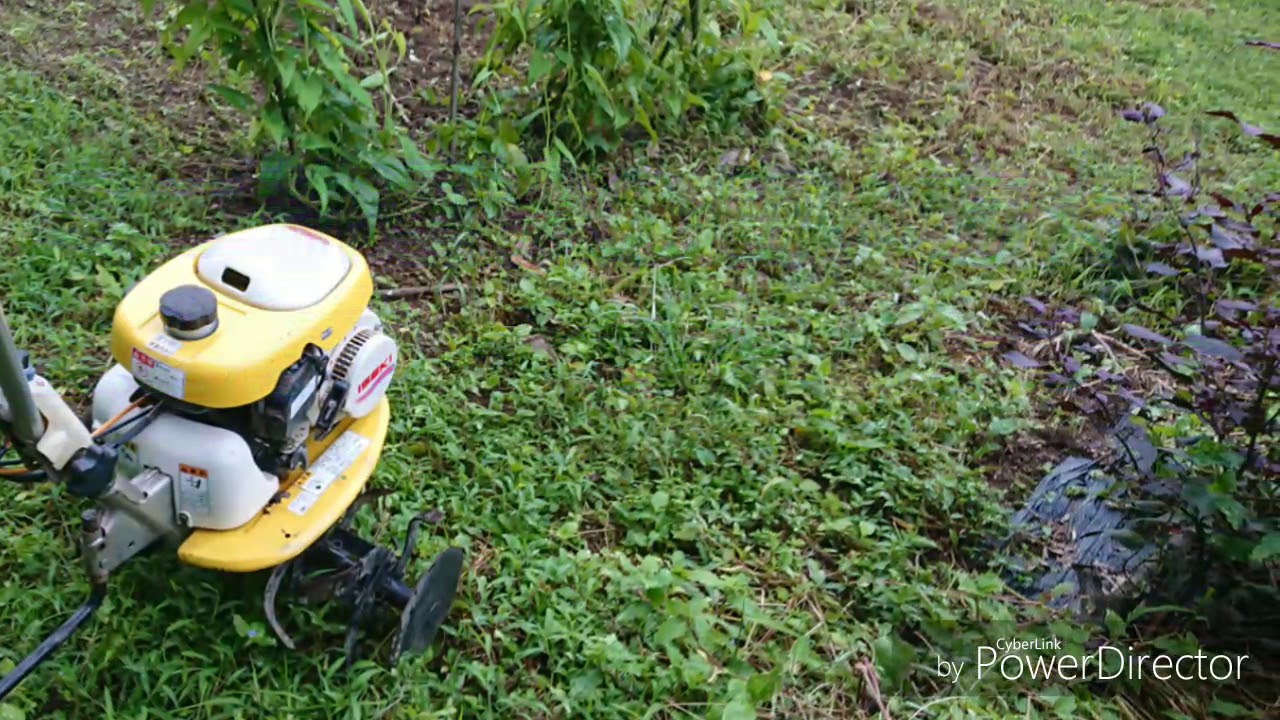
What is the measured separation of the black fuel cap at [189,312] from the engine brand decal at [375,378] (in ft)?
1.16

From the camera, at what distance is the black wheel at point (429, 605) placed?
2.00 meters

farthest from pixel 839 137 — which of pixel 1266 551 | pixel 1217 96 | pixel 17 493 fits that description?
pixel 17 493

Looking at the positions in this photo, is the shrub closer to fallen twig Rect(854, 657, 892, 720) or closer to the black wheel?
fallen twig Rect(854, 657, 892, 720)

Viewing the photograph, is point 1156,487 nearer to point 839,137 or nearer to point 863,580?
point 863,580

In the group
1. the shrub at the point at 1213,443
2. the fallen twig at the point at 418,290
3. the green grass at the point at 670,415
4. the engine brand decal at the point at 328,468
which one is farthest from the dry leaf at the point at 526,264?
the shrub at the point at 1213,443

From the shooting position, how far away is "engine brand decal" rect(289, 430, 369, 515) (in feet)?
6.38

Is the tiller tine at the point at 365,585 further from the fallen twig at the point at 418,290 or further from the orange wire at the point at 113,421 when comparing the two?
the fallen twig at the point at 418,290

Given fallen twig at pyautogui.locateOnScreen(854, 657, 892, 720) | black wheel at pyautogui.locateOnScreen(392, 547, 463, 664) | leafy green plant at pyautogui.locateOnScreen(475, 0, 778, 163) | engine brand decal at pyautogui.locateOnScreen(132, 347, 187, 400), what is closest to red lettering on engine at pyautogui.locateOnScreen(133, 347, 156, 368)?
engine brand decal at pyautogui.locateOnScreen(132, 347, 187, 400)

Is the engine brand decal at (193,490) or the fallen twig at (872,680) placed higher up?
the engine brand decal at (193,490)

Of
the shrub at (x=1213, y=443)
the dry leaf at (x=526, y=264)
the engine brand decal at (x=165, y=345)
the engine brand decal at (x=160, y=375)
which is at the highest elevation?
the engine brand decal at (x=165, y=345)

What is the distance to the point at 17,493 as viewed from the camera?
2.28m

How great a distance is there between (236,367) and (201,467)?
0.20 metres

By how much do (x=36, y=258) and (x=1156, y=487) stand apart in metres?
2.95

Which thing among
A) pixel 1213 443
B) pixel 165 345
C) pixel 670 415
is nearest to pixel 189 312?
pixel 165 345
